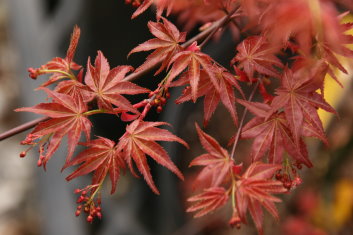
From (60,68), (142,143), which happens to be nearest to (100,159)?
(142,143)

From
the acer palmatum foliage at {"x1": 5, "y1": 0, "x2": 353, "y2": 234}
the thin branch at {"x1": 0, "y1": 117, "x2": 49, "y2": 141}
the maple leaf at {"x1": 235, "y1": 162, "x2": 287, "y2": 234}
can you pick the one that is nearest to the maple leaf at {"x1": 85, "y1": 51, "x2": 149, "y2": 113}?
the acer palmatum foliage at {"x1": 5, "y1": 0, "x2": 353, "y2": 234}

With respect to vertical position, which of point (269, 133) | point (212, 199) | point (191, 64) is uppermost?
point (191, 64)

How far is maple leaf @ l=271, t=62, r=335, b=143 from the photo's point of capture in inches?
27.0

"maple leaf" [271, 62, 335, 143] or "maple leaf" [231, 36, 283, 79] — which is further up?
"maple leaf" [231, 36, 283, 79]

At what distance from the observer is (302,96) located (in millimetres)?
701

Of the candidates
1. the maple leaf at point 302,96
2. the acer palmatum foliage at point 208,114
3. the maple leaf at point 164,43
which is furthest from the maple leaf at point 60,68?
the maple leaf at point 302,96

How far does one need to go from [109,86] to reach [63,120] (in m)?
0.09

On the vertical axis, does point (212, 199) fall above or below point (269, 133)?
below

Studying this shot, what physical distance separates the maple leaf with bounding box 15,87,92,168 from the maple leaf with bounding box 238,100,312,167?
10.4 inches

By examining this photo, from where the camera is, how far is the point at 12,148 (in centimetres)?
258

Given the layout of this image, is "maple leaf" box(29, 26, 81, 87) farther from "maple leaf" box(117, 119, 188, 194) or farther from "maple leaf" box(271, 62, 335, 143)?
"maple leaf" box(271, 62, 335, 143)

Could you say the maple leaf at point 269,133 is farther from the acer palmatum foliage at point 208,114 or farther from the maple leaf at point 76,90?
the maple leaf at point 76,90

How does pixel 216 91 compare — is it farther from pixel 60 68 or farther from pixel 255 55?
pixel 60 68

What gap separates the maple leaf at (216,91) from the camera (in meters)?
0.68
